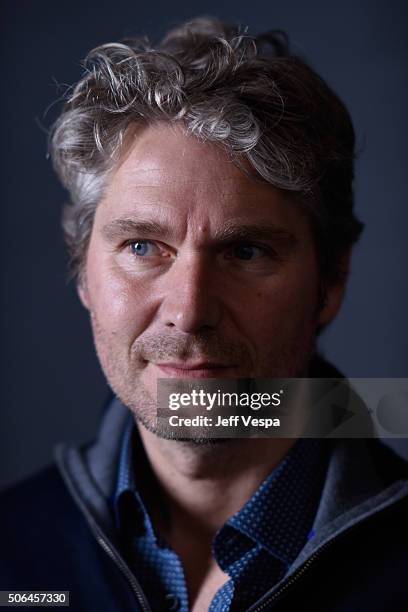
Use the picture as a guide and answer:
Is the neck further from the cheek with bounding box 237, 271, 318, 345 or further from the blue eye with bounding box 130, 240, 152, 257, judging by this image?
the blue eye with bounding box 130, 240, 152, 257

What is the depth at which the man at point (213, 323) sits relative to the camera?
101cm

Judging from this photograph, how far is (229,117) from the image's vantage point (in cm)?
103

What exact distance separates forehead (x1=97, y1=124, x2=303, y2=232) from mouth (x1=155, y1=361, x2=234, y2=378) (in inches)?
7.4

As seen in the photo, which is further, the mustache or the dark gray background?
the dark gray background

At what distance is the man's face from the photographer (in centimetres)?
101

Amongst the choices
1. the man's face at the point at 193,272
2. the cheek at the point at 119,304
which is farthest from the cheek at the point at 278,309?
the cheek at the point at 119,304

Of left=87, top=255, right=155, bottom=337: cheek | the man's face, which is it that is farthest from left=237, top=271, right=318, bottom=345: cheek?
left=87, top=255, right=155, bottom=337: cheek

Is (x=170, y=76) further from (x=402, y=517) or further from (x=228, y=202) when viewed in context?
(x=402, y=517)

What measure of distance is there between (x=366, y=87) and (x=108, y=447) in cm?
78

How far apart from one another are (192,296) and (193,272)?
3cm

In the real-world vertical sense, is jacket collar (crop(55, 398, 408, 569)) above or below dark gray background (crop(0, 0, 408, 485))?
below

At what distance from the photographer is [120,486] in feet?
3.78

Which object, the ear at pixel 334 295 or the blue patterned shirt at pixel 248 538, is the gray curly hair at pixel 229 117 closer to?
the ear at pixel 334 295

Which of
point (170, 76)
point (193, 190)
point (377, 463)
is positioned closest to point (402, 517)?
point (377, 463)
